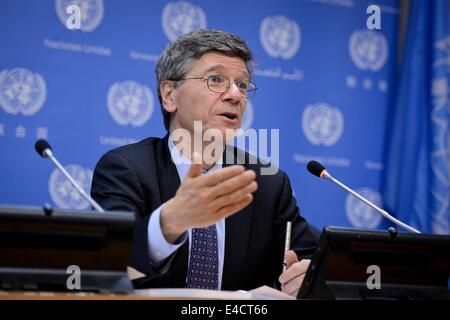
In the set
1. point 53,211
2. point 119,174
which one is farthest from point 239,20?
point 53,211

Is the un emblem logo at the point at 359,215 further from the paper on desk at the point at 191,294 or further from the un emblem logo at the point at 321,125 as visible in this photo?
the paper on desk at the point at 191,294

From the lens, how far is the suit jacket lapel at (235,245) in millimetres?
2549

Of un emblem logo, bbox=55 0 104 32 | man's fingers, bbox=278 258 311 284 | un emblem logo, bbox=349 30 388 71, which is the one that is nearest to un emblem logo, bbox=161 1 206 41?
un emblem logo, bbox=55 0 104 32

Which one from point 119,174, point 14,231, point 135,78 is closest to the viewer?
point 14,231

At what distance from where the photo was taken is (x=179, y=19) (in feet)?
12.7

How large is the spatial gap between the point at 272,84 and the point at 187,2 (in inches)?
29.6

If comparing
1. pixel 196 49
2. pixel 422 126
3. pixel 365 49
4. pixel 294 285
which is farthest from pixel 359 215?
pixel 294 285

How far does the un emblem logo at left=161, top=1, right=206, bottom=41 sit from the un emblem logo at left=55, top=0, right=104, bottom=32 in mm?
388

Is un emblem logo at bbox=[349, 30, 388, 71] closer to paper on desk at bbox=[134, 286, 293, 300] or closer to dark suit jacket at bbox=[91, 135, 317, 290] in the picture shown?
dark suit jacket at bbox=[91, 135, 317, 290]

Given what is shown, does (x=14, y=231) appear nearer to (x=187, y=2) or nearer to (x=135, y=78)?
(x=135, y=78)

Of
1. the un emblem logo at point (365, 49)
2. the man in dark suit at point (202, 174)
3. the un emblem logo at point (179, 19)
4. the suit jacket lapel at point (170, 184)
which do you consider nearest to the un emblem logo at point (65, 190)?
the man in dark suit at point (202, 174)

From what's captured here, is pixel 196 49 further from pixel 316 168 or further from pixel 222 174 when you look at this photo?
pixel 222 174

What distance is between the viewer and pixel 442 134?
169 inches

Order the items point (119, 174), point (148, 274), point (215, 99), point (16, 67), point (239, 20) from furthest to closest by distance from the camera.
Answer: point (239, 20) → point (16, 67) → point (215, 99) → point (119, 174) → point (148, 274)
